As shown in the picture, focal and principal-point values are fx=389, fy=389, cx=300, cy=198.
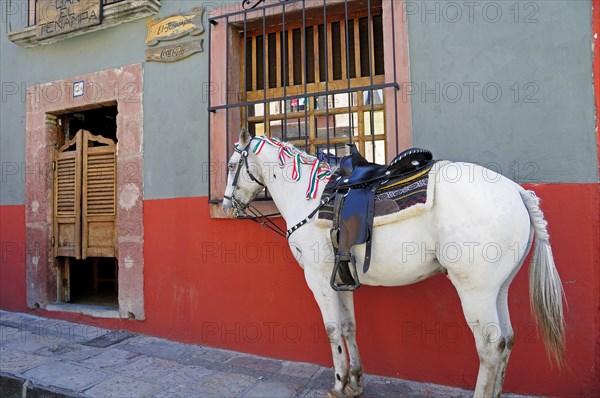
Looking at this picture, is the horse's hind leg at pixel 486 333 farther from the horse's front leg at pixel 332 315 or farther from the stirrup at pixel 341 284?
the horse's front leg at pixel 332 315

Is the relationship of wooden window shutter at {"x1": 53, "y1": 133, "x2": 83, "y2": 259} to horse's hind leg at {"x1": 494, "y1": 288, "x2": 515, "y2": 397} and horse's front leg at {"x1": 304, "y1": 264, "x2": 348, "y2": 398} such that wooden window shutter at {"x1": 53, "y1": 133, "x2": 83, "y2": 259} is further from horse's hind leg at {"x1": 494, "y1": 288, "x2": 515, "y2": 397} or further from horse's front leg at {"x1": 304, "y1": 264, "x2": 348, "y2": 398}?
horse's hind leg at {"x1": 494, "y1": 288, "x2": 515, "y2": 397}

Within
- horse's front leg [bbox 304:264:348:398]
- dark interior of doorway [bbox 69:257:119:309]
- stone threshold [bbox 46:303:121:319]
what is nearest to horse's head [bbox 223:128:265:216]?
horse's front leg [bbox 304:264:348:398]

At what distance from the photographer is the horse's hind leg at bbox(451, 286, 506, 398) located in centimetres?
229

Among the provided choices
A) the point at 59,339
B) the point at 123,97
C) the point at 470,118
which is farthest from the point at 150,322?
the point at 470,118

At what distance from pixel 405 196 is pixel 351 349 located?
4.23 feet

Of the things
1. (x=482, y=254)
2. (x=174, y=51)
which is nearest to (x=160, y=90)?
(x=174, y=51)

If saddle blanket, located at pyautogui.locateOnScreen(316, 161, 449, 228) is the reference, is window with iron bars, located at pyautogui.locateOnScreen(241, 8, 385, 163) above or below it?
above

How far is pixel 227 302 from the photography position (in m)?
4.05

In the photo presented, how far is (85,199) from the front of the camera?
504 cm

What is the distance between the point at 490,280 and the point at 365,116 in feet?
6.93

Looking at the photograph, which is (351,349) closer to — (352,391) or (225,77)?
(352,391)

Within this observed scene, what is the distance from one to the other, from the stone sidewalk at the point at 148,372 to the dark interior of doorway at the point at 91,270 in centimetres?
106

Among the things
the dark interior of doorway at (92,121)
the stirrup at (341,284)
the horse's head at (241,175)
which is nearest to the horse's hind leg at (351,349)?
the stirrup at (341,284)

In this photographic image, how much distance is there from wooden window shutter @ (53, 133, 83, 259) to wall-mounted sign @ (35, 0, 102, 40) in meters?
1.36
